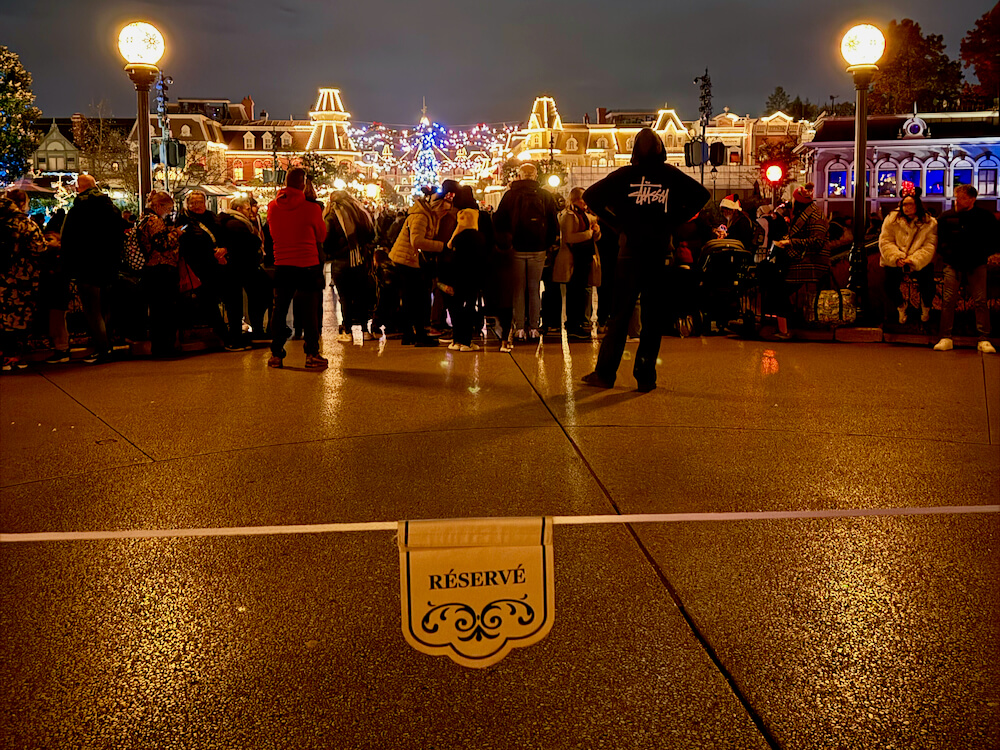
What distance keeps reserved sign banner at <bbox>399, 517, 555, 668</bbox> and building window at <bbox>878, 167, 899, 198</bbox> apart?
174 ft

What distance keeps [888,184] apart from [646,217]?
4731 centimetres

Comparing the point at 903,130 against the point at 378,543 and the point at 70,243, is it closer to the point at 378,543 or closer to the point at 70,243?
the point at 70,243

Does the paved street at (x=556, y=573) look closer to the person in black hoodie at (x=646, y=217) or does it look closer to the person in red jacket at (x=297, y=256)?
the person in black hoodie at (x=646, y=217)

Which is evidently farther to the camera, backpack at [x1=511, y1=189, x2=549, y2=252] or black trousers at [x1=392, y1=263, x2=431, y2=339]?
black trousers at [x1=392, y1=263, x2=431, y2=339]

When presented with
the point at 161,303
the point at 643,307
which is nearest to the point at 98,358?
the point at 161,303

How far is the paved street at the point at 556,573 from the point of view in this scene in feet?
10.4

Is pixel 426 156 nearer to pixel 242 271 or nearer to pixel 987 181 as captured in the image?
pixel 987 181

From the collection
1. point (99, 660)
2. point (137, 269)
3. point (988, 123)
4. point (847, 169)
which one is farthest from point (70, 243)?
point (988, 123)

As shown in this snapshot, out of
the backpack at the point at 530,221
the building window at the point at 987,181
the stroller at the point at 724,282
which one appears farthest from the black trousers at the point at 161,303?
the building window at the point at 987,181

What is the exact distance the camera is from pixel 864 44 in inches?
557

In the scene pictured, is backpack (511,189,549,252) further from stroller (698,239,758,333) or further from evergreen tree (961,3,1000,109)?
evergreen tree (961,3,1000,109)

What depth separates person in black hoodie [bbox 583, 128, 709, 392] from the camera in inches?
347

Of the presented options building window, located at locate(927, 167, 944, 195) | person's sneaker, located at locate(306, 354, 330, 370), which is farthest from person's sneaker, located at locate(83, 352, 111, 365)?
building window, located at locate(927, 167, 944, 195)

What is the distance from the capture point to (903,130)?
50.8m
